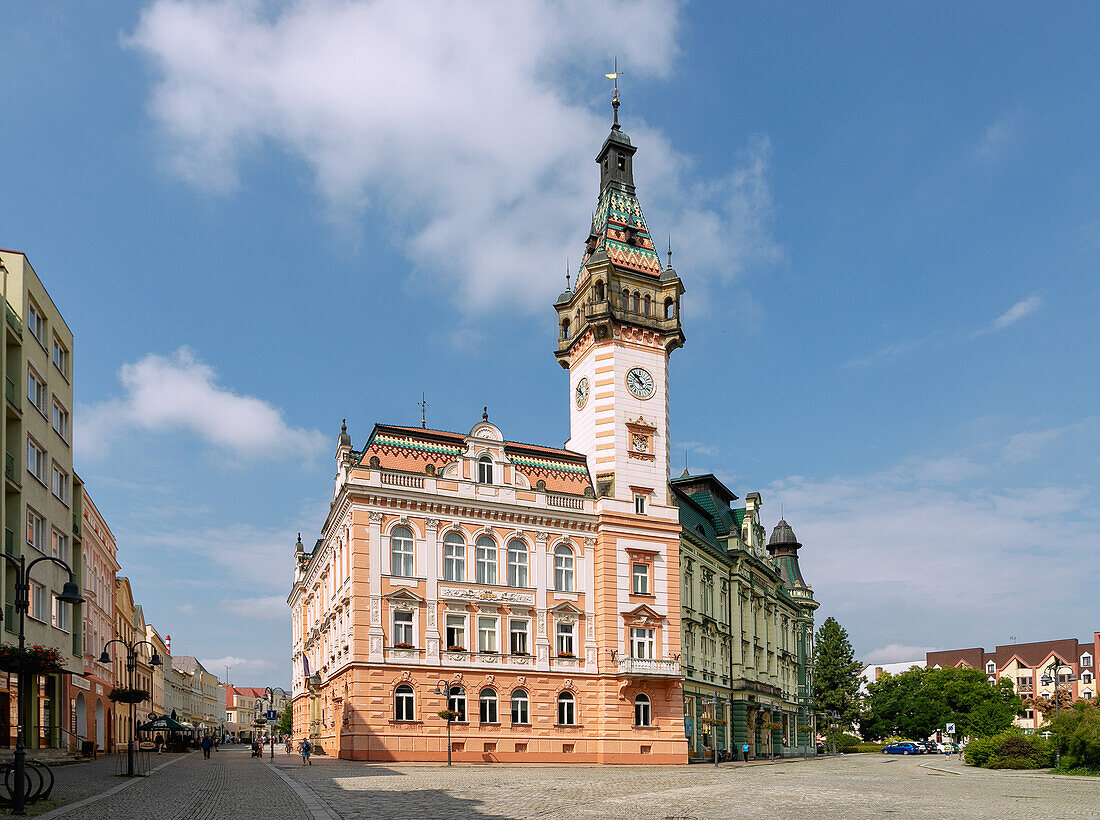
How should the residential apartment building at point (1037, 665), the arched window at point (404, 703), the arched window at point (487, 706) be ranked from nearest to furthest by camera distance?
the arched window at point (404, 703) → the arched window at point (487, 706) → the residential apartment building at point (1037, 665)

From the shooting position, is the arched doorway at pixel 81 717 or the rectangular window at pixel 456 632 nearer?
the rectangular window at pixel 456 632

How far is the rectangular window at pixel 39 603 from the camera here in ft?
126

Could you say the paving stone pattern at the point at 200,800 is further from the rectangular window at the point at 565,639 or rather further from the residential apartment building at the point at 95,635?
the rectangular window at the point at 565,639

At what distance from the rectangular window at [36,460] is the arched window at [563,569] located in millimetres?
24376

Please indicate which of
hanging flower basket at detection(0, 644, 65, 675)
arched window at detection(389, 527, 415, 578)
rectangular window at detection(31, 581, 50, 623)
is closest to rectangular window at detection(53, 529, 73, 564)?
rectangular window at detection(31, 581, 50, 623)

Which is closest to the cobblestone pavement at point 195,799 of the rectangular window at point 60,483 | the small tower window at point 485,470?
the rectangular window at point 60,483

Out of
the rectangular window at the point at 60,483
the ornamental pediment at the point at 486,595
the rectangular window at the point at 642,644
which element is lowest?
the rectangular window at the point at 642,644

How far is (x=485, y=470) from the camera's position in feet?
172

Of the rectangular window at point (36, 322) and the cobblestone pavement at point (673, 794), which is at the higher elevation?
the rectangular window at point (36, 322)

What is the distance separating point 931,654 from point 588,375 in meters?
124

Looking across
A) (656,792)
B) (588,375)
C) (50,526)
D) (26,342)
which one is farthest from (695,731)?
(26,342)

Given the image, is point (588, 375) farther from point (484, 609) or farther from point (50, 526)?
point (50, 526)

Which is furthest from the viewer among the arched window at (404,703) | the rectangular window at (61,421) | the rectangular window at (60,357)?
the arched window at (404,703)

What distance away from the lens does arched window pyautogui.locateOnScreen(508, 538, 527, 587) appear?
5178 centimetres
